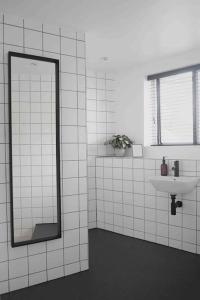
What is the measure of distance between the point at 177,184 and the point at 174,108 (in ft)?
4.27

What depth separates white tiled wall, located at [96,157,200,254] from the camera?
360 cm

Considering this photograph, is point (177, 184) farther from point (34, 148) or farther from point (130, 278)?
point (34, 148)

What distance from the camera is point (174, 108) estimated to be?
13.9ft

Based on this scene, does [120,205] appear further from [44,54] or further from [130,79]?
[44,54]

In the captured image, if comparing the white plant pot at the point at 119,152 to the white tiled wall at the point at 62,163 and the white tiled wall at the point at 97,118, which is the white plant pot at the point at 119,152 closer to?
the white tiled wall at the point at 97,118

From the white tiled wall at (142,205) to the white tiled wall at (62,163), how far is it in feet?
3.72

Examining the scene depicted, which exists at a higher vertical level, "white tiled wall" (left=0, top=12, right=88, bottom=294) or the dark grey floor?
"white tiled wall" (left=0, top=12, right=88, bottom=294)

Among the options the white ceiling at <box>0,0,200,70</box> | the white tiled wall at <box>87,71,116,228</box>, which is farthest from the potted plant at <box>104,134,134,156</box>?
the white ceiling at <box>0,0,200,70</box>

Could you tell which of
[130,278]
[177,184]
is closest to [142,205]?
[177,184]

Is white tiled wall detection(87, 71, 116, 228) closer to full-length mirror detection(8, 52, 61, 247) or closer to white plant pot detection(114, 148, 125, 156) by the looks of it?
white plant pot detection(114, 148, 125, 156)

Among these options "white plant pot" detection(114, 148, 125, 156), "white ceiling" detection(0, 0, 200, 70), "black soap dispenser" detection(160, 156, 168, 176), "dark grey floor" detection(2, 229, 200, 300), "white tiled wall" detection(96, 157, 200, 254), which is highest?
"white ceiling" detection(0, 0, 200, 70)

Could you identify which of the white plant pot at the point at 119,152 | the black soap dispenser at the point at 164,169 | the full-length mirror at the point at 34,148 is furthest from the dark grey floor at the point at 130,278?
Result: the white plant pot at the point at 119,152

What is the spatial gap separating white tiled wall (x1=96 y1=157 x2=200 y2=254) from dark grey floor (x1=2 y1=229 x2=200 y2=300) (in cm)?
20

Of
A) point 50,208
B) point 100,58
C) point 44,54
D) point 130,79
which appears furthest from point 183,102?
point 50,208
